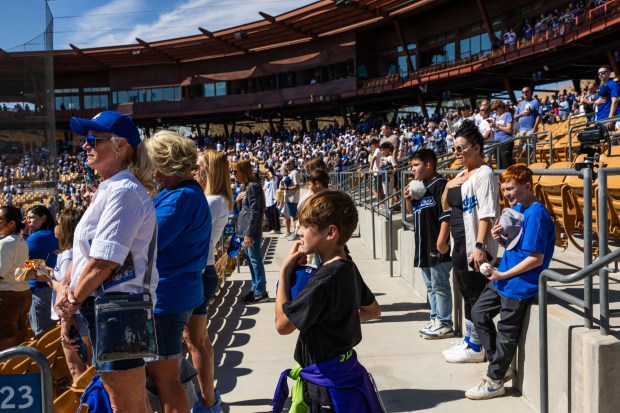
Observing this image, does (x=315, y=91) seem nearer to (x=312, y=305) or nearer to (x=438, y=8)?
(x=438, y=8)

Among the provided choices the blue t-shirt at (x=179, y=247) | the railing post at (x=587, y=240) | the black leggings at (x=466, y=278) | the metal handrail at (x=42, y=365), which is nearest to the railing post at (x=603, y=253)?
the railing post at (x=587, y=240)

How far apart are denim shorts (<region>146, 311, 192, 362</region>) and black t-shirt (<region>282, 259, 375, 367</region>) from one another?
0.77 m

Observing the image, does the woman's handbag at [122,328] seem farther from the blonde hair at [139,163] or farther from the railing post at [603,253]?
the railing post at [603,253]

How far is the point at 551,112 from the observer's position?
20734mm

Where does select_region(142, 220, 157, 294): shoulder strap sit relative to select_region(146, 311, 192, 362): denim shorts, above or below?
above

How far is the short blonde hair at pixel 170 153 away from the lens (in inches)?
132

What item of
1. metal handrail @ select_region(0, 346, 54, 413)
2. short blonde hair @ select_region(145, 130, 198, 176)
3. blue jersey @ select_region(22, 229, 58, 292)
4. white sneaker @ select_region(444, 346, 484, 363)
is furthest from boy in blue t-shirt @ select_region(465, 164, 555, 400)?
blue jersey @ select_region(22, 229, 58, 292)

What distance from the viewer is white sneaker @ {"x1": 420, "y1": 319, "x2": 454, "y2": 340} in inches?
220

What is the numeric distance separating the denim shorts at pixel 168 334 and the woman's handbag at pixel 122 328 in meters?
0.48

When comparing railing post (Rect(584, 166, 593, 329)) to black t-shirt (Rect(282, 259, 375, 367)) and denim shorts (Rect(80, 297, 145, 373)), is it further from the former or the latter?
denim shorts (Rect(80, 297, 145, 373))

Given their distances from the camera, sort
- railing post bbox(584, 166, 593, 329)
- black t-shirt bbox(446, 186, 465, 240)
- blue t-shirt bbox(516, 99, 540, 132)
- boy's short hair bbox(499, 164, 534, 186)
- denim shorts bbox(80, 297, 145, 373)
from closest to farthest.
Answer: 1. denim shorts bbox(80, 297, 145, 373)
2. railing post bbox(584, 166, 593, 329)
3. boy's short hair bbox(499, 164, 534, 186)
4. black t-shirt bbox(446, 186, 465, 240)
5. blue t-shirt bbox(516, 99, 540, 132)

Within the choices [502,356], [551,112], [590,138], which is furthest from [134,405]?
[551,112]

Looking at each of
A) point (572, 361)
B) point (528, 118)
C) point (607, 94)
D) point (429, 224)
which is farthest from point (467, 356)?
point (528, 118)

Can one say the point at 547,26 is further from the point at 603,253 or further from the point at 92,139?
the point at 92,139
